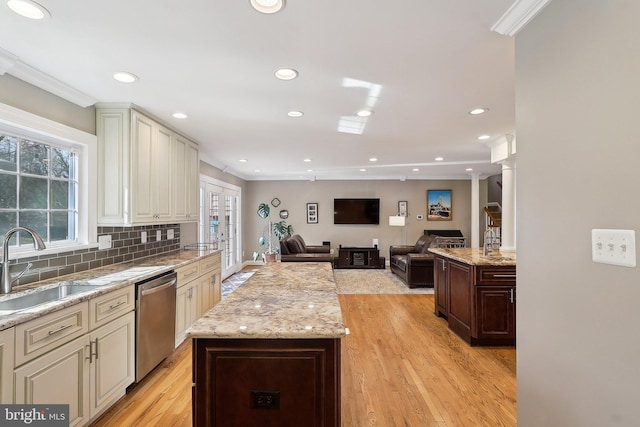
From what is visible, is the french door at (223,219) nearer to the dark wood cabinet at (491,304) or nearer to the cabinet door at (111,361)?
the cabinet door at (111,361)

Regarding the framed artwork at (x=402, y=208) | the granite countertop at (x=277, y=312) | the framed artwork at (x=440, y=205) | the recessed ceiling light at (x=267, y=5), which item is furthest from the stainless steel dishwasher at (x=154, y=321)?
the framed artwork at (x=440, y=205)

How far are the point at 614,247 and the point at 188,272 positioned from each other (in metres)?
3.28

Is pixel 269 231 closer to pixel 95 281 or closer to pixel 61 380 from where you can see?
pixel 95 281

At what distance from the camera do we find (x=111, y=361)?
6.98ft

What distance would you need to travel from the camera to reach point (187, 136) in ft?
12.7

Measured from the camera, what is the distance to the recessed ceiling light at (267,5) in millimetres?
1409

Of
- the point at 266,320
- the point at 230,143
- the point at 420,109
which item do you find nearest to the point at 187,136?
the point at 230,143

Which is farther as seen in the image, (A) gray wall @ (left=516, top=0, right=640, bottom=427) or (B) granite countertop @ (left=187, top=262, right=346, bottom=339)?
(B) granite countertop @ (left=187, top=262, right=346, bottom=339)

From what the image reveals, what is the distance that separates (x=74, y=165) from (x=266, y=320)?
234 cm

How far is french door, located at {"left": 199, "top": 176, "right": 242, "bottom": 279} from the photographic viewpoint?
215 inches

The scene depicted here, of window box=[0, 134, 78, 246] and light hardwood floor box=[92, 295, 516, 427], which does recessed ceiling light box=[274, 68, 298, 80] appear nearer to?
A: window box=[0, 134, 78, 246]

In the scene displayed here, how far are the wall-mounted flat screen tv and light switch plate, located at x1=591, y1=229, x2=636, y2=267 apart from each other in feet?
23.4

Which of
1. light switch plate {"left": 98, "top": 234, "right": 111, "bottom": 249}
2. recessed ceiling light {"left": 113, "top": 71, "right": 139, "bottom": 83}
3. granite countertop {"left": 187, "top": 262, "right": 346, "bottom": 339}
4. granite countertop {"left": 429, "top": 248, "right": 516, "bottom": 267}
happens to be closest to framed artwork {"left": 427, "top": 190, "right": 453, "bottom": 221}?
granite countertop {"left": 429, "top": 248, "right": 516, "bottom": 267}

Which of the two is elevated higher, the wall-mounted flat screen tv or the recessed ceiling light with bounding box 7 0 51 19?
the recessed ceiling light with bounding box 7 0 51 19
